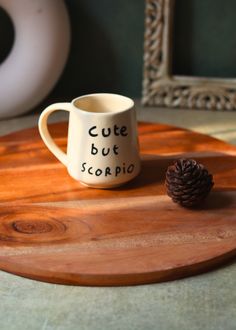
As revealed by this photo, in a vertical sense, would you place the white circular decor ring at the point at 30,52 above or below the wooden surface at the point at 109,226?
above

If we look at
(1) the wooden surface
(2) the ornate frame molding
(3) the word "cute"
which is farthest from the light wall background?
(3) the word "cute"

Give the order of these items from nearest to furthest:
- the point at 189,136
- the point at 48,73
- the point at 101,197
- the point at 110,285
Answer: the point at 110,285, the point at 101,197, the point at 189,136, the point at 48,73

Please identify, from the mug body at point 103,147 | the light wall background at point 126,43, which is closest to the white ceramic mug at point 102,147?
the mug body at point 103,147

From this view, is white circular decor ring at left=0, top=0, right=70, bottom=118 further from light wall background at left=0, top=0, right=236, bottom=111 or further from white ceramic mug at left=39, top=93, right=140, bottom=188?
white ceramic mug at left=39, top=93, right=140, bottom=188

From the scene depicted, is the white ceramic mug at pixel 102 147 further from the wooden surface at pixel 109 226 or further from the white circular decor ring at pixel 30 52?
the white circular decor ring at pixel 30 52

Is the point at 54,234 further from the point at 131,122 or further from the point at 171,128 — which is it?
the point at 171,128

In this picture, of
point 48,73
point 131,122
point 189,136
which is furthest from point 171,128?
point 48,73
